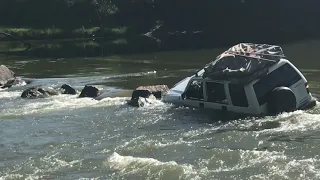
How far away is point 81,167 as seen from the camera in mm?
11422

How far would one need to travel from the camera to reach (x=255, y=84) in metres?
14.8

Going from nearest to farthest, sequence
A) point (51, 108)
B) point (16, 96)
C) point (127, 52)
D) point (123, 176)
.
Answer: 1. point (123, 176)
2. point (51, 108)
3. point (16, 96)
4. point (127, 52)

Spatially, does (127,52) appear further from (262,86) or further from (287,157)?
(287,157)

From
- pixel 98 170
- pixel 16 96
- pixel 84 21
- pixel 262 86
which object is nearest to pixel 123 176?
pixel 98 170

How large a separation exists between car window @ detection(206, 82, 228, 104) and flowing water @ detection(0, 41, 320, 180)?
1.67 ft

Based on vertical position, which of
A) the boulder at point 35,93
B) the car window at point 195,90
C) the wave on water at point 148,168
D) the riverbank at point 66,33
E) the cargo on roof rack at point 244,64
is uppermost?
the cargo on roof rack at point 244,64

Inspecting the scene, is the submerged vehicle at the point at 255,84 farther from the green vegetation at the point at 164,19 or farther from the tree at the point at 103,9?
the tree at the point at 103,9

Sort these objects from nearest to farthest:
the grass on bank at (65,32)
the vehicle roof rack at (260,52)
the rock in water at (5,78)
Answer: the vehicle roof rack at (260,52), the rock in water at (5,78), the grass on bank at (65,32)

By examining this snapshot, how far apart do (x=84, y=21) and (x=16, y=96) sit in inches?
3022

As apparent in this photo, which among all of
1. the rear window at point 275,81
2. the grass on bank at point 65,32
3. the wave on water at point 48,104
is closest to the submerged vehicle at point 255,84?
the rear window at point 275,81

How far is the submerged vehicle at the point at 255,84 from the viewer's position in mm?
14789

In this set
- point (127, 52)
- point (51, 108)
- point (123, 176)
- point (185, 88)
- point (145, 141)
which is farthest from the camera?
point (127, 52)

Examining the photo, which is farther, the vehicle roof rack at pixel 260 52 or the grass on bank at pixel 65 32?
the grass on bank at pixel 65 32

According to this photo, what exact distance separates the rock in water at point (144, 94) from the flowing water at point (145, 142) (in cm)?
44
